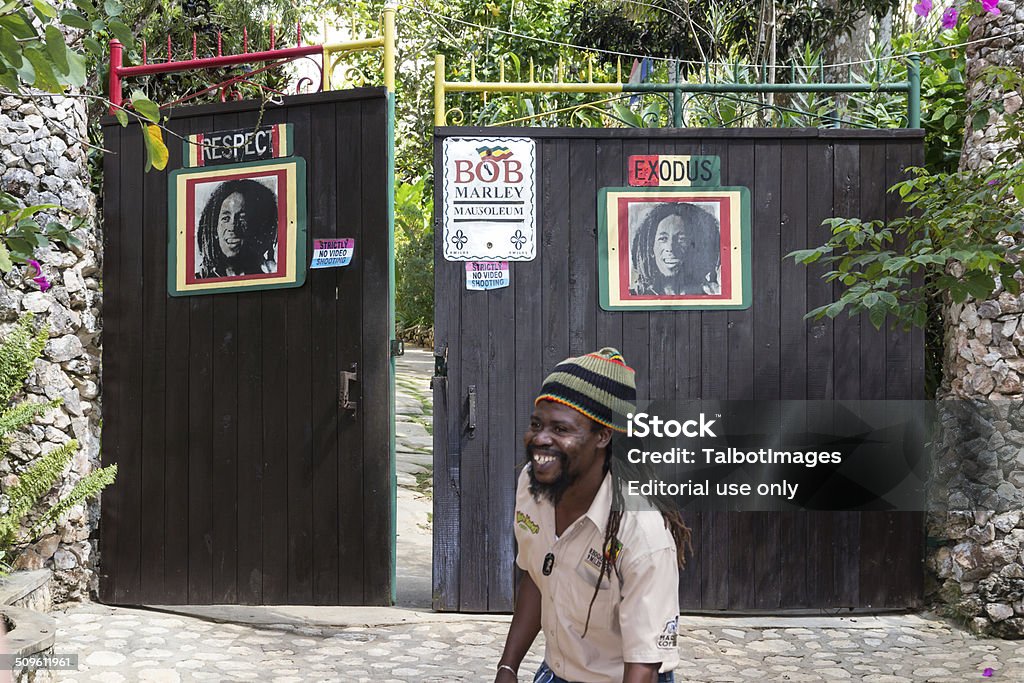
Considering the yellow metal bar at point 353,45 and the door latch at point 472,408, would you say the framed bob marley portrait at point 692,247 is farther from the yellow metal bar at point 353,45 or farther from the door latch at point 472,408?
the yellow metal bar at point 353,45

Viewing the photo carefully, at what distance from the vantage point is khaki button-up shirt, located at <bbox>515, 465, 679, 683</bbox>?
2.02 metres

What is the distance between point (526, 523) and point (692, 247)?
3172 millimetres

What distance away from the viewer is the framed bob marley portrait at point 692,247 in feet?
17.1

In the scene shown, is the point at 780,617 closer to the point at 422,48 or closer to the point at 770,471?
the point at 770,471

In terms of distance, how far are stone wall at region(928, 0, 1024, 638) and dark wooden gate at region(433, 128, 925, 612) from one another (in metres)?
0.20

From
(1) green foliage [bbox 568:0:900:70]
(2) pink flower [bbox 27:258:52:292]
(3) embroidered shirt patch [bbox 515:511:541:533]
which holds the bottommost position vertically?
(3) embroidered shirt patch [bbox 515:511:541:533]

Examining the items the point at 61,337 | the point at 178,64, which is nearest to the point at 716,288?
the point at 178,64

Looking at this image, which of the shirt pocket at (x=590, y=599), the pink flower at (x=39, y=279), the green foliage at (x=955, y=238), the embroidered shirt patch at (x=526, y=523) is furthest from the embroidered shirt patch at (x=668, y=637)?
the pink flower at (x=39, y=279)

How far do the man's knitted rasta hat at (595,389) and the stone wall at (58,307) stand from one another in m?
3.57

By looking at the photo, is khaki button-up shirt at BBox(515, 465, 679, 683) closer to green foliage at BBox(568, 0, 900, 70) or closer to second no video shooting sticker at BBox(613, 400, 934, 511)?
second no video shooting sticker at BBox(613, 400, 934, 511)

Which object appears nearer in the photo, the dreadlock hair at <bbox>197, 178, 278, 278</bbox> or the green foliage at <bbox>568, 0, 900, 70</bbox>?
the dreadlock hair at <bbox>197, 178, 278, 278</bbox>

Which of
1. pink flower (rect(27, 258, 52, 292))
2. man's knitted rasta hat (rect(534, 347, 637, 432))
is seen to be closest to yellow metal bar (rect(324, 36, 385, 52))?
pink flower (rect(27, 258, 52, 292))

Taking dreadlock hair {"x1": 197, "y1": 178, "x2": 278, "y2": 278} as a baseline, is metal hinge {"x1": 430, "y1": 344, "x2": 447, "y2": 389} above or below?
below

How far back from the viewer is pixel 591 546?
83.5 inches
